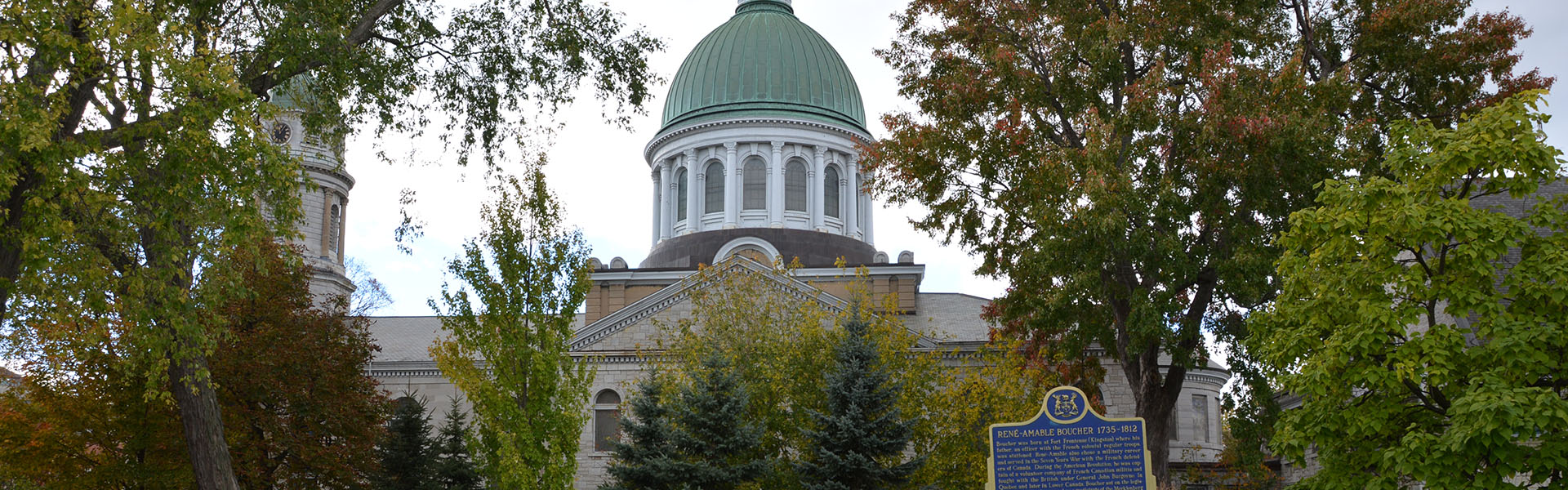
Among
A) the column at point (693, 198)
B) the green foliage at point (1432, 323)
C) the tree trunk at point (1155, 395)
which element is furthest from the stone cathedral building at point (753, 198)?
the green foliage at point (1432, 323)

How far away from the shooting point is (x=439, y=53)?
715 inches

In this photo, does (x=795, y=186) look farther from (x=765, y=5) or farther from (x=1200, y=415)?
(x=1200, y=415)

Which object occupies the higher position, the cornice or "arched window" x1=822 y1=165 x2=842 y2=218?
the cornice

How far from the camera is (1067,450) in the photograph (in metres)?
15.3

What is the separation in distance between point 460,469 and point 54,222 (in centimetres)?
1646

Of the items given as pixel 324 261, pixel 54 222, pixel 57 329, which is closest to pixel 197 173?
pixel 54 222

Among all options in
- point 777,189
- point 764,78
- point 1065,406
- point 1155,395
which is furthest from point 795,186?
point 1065,406

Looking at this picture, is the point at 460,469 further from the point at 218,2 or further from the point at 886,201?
the point at 218,2

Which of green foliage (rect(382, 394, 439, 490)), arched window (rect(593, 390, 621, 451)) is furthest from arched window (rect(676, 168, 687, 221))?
green foliage (rect(382, 394, 439, 490))

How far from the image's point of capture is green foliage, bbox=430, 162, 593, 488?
1866 centimetres

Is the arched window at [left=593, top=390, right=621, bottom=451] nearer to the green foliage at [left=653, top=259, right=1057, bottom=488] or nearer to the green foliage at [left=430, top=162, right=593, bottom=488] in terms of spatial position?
the green foliage at [left=653, top=259, right=1057, bottom=488]

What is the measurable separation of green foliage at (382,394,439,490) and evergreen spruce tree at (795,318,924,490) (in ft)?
31.4

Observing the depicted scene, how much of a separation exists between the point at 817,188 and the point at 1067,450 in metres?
30.6

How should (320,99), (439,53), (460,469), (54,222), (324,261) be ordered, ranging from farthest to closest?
(324,261) → (460,469) → (439,53) → (320,99) → (54,222)
